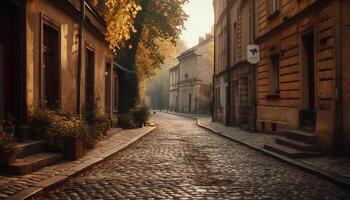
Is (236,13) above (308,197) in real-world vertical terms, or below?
above

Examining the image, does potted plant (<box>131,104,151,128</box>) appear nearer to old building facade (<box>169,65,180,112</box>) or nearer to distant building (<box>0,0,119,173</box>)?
distant building (<box>0,0,119,173</box>)

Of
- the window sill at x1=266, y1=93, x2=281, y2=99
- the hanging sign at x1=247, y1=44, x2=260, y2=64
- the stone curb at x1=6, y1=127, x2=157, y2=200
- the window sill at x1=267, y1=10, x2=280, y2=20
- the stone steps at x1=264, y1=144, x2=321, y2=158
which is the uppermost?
the window sill at x1=267, y1=10, x2=280, y2=20

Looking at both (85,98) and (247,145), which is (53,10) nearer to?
(85,98)

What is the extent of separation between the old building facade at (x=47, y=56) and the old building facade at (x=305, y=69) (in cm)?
648

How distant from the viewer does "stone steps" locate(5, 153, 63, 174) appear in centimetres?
757

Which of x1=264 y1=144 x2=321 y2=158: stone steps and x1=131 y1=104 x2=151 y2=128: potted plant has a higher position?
x1=131 y1=104 x2=151 y2=128: potted plant

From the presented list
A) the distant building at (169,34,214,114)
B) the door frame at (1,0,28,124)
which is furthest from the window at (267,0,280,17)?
the distant building at (169,34,214,114)

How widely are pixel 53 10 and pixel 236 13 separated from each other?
1533 cm

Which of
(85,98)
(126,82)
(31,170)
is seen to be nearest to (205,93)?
(126,82)

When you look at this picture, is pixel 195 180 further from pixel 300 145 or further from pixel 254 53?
pixel 254 53

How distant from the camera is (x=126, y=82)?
1014 inches

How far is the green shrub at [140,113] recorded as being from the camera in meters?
24.3

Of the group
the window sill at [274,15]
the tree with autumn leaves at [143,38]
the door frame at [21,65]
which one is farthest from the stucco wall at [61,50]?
the window sill at [274,15]

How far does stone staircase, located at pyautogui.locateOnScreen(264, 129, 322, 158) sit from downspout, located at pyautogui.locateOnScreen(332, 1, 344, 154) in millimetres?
477
